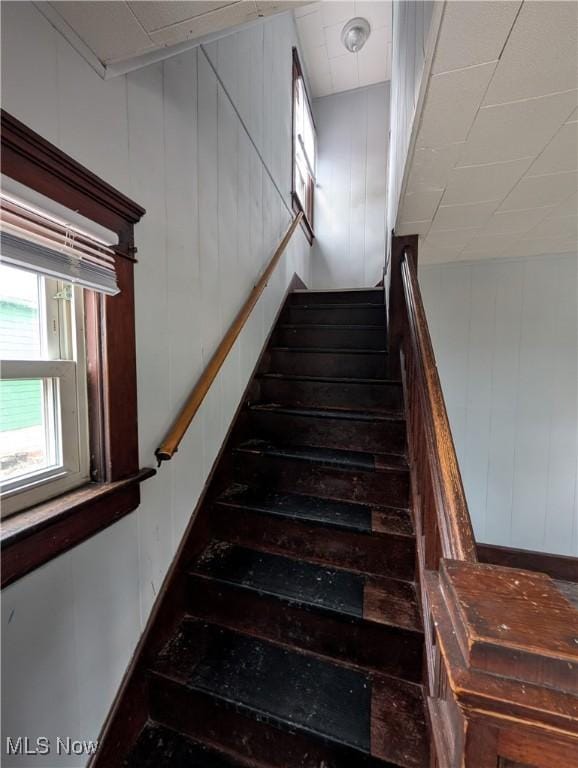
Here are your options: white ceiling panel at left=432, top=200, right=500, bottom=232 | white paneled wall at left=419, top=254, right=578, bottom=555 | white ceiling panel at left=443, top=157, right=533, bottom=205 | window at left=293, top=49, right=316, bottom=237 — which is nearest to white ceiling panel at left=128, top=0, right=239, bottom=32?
white ceiling panel at left=443, top=157, right=533, bottom=205

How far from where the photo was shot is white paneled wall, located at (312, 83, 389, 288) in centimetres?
409

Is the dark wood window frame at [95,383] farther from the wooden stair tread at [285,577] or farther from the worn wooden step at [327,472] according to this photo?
the worn wooden step at [327,472]

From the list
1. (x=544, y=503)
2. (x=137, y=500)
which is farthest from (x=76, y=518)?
(x=544, y=503)

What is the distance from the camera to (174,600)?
1.39m

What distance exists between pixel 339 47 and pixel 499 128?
11.9 ft

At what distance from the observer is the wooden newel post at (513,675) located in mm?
403

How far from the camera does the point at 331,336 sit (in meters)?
2.64

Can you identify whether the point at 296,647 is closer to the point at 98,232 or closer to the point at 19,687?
the point at 19,687

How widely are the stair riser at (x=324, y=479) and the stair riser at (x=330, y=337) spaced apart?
3.57ft

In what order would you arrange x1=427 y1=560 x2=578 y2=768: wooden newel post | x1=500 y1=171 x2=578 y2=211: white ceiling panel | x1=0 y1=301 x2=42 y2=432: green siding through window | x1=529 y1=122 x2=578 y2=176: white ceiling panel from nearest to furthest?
x1=427 y1=560 x2=578 y2=768: wooden newel post
x1=0 y1=301 x2=42 y2=432: green siding through window
x1=529 y1=122 x2=578 y2=176: white ceiling panel
x1=500 y1=171 x2=578 y2=211: white ceiling panel

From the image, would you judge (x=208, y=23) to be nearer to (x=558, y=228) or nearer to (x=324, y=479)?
(x=324, y=479)

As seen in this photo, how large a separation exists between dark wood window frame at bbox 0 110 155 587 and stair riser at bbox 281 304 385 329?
1893mm

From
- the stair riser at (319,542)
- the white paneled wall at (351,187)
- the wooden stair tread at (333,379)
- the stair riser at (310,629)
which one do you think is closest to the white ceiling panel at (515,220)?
the wooden stair tread at (333,379)

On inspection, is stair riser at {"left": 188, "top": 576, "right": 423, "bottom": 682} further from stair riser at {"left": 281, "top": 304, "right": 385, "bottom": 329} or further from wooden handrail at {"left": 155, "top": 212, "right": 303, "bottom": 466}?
stair riser at {"left": 281, "top": 304, "right": 385, "bottom": 329}
